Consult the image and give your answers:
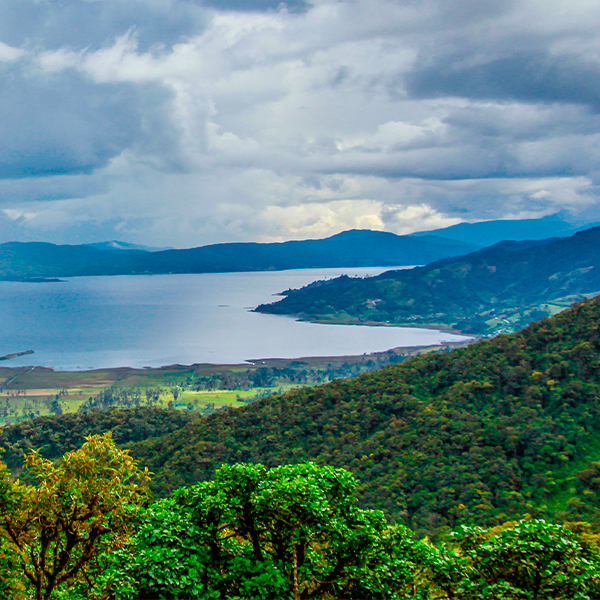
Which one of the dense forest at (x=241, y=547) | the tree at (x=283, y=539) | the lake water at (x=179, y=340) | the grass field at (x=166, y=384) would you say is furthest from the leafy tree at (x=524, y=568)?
the lake water at (x=179, y=340)

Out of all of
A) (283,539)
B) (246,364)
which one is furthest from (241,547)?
(246,364)

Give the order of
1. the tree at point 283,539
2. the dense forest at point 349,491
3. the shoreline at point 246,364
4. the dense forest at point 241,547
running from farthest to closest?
the shoreline at point 246,364
the tree at point 283,539
the dense forest at point 349,491
the dense forest at point 241,547

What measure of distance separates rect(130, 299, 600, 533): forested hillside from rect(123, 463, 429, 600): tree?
14391mm

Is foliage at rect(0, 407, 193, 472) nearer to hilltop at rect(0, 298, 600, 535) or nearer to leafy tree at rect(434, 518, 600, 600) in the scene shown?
hilltop at rect(0, 298, 600, 535)

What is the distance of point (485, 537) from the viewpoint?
10.7 metres

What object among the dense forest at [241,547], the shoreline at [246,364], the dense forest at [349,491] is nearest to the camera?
the dense forest at [241,547]

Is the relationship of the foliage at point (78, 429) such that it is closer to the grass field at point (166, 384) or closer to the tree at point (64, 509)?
the grass field at point (166, 384)

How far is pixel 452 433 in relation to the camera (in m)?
32.1

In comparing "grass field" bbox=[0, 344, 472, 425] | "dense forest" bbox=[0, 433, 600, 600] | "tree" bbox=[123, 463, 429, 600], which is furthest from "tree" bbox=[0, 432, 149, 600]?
"grass field" bbox=[0, 344, 472, 425]

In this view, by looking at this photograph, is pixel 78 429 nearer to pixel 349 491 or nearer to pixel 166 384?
pixel 349 491

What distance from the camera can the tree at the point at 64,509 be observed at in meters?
8.77

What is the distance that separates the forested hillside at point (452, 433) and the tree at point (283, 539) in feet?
47.2

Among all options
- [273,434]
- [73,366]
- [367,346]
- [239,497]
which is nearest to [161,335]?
[73,366]

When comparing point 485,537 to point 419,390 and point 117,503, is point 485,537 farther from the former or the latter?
point 419,390
